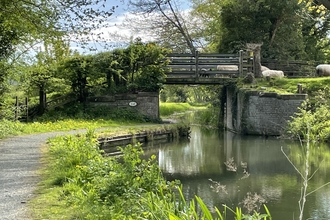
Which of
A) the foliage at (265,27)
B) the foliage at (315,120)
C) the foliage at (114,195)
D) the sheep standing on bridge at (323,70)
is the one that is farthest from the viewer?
the foliage at (265,27)

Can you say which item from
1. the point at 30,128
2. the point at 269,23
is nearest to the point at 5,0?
the point at 30,128

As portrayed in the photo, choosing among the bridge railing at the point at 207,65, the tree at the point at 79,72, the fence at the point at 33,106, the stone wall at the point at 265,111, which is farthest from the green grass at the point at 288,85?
the fence at the point at 33,106

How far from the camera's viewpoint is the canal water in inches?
262

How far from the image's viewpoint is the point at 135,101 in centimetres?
1931

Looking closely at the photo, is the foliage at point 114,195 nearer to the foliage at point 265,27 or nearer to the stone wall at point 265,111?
the stone wall at point 265,111

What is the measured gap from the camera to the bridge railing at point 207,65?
20281 millimetres

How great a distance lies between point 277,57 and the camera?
2353cm

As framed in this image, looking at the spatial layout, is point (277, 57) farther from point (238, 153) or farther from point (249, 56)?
point (238, 153)

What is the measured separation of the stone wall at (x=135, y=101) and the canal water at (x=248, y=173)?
3.49m

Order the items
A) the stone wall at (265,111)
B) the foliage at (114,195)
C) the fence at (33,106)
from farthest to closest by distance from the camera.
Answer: the stone wall at (265,111) < the fence at (33,106) < the foliage at (114,195)

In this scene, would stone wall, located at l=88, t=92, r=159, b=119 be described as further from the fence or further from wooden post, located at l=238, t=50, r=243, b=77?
wooden post, located at l=238, t=50, r=243, b=77

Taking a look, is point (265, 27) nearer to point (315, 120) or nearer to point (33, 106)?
point (315, 120)

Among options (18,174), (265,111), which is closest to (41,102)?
(265,111)

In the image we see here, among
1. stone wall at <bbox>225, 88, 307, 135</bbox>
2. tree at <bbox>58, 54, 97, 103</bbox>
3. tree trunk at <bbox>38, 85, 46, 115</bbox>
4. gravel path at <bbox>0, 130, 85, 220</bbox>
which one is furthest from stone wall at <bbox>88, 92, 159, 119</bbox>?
gravel path at <bbox>0, 130, 85, 220</bbox>
